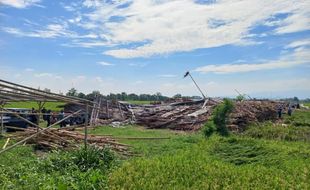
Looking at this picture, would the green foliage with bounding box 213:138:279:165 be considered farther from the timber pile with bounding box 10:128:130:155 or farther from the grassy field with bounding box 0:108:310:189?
the timber pile with bounding box 10:128:130:155

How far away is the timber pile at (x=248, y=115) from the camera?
18.7 m

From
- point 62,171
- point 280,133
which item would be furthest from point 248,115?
point 62,171

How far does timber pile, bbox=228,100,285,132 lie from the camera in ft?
61.3

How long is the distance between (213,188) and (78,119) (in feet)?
55.9

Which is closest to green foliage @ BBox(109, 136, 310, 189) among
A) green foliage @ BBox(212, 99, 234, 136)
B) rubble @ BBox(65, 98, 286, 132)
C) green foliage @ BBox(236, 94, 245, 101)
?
green foliage @ BBox(212, 99, 234, 136)

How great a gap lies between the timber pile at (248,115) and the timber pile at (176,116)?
1986 millimetres

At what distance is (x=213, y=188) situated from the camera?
6.52 metres

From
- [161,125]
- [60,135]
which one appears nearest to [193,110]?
[161,125]

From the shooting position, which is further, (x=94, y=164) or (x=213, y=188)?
(x=94, y=164)

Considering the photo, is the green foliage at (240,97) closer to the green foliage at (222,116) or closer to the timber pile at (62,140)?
the green foliage at (222,116)

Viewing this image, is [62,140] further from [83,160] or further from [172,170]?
[172,170]

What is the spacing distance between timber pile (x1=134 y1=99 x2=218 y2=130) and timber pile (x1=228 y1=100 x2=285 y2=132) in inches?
78.2

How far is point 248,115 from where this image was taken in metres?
19.8

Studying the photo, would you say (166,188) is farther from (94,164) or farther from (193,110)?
(193,110)
